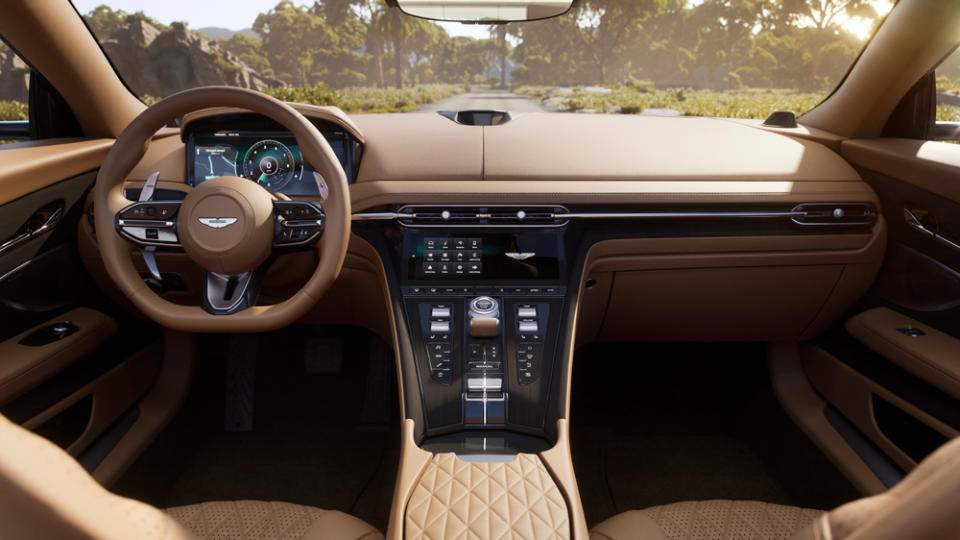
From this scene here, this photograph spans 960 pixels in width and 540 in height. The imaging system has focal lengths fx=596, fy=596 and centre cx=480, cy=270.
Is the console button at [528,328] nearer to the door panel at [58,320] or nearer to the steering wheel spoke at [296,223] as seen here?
the steering wheel spoke at [296,223]

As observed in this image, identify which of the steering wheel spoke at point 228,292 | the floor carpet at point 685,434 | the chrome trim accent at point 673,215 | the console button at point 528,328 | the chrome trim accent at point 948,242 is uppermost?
the chrome trim accent at point 673,215

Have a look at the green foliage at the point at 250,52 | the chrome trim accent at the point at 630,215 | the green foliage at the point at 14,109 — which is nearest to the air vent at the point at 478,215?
the chrome trim accent at the point at 630,215

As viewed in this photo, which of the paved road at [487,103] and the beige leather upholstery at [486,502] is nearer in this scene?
the beige leather upholstery at [486,502]

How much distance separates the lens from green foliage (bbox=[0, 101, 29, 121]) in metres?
2.33

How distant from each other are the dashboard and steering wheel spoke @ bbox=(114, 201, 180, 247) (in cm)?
48

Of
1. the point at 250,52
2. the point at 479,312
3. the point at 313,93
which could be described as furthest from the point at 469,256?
the point at 250,52

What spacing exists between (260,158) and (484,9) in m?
0.98

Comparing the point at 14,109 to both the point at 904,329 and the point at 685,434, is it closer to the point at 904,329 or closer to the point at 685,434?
the point at 685,434

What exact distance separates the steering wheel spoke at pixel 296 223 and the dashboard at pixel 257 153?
0.47m

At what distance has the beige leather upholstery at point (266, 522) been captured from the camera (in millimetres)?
1529

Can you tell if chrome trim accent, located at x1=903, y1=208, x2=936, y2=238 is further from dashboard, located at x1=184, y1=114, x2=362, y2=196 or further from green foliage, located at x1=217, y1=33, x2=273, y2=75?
green foliage, located at x1=217, y1=33, x2=273, y2=75

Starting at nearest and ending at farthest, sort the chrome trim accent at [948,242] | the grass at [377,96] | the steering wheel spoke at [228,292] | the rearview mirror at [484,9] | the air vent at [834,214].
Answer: the steering wheel spoke at [228,292] < the chrome trim accent at [948,242] < the rearview mirror at [484,9] < the air vent at [834,214] < the grass at [377,96]

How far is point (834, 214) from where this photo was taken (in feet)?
7.46

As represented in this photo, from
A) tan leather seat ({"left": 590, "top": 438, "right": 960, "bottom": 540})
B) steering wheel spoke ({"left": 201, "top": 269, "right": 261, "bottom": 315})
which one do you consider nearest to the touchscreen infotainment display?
steering wheel spoke ({"left": 201, "top": 269, "right": 261, "bottom": 315})
